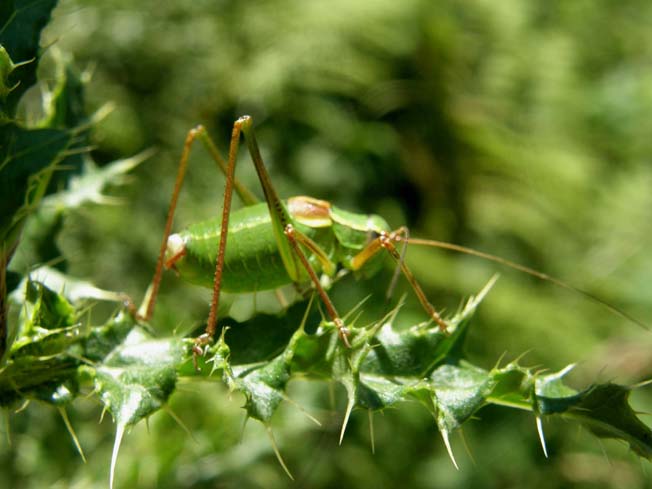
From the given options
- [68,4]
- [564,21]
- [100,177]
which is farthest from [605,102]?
[100,177]

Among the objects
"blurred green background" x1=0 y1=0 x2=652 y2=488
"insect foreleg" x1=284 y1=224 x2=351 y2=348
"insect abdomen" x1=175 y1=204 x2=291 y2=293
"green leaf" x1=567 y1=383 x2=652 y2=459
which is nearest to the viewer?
"green leaf" x1=567 y1=383 x2=652 y2=459

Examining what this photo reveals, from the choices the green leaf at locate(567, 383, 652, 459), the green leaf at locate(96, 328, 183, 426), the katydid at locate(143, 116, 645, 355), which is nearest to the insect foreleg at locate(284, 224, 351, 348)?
the katydid at locate(143, 116, 645, 355)

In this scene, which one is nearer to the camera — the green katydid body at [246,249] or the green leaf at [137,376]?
the green leaf at [137,376]

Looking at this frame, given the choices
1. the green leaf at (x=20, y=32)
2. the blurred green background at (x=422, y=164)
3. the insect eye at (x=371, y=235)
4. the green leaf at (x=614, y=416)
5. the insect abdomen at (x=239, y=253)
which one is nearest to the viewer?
the green leaf at (x=614, y=416)

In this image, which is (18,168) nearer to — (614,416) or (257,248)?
(257,248)

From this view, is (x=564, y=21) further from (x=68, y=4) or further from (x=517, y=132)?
(x=68, y=4)

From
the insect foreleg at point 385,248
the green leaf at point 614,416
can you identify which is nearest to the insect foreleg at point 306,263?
the insect foreleg at point 385,248

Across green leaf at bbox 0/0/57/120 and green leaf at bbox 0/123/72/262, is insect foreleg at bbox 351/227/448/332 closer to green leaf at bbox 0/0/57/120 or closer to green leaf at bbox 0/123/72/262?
green leaf at bbox 0/123/72/262

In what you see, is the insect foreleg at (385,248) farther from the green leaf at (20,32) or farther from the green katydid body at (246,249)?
the green leaf at (20,32)
